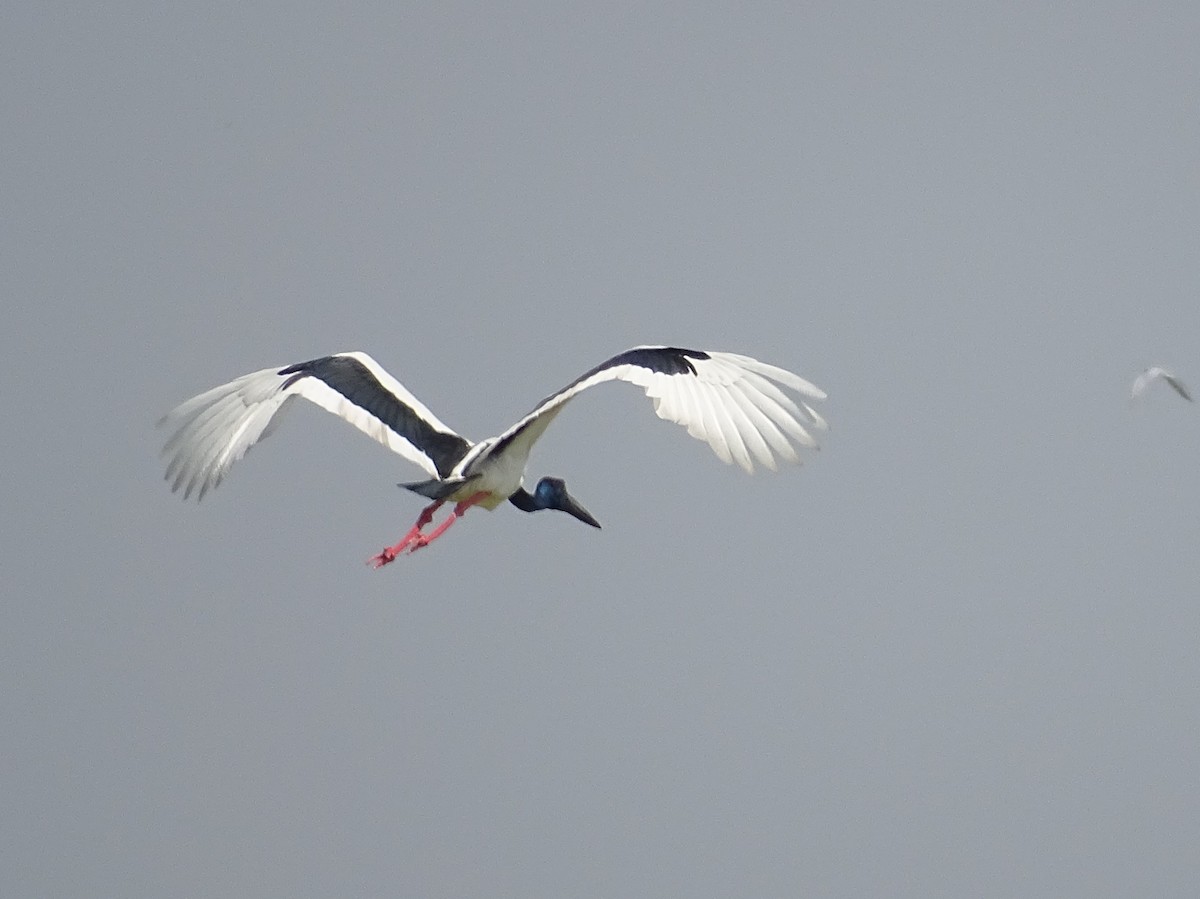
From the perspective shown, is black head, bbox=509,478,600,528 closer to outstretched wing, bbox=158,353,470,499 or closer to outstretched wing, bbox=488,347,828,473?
outstretched wing, bbox=158,353,470,499

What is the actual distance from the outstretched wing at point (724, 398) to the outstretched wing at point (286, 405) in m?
2.80

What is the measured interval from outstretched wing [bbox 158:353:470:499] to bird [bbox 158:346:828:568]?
0.01 metres

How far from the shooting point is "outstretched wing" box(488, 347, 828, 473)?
72.0ft

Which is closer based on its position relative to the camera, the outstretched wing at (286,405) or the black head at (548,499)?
the outstretched wing at (286,405)

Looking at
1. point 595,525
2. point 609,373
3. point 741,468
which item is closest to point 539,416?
point 609,373

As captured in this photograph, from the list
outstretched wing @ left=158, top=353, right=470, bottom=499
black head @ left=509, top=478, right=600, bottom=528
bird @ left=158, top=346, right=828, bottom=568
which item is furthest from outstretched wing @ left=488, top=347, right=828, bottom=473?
black head @ left=509, top=478, right=600, bottom=528

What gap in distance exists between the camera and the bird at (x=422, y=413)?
73.8ft

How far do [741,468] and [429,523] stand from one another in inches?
207

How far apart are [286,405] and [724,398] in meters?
5.73

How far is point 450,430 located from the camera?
25828 millimetres

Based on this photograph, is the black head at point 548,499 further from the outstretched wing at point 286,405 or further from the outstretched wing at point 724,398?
the outstretched wing at point 724,398

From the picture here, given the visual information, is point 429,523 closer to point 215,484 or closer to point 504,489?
point 504,489

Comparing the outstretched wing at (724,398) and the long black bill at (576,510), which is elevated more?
the outstretched wing at (724,398)

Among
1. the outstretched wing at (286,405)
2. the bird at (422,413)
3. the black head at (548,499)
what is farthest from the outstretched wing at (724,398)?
the black head at (548,499)
